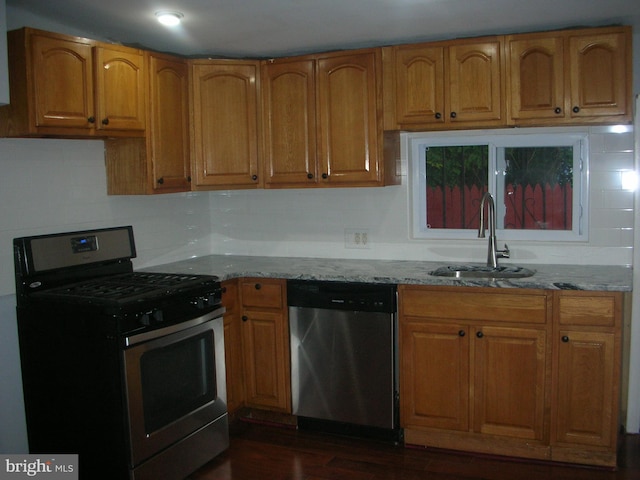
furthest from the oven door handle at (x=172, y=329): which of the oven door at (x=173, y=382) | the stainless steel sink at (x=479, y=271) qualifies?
the stainless steel sink at (x=479, y=271)

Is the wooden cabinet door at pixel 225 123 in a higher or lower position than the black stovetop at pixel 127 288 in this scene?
higher

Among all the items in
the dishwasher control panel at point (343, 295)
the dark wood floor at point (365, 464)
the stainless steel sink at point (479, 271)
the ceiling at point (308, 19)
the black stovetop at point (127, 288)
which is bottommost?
the dark wood floor at point (365, 464)

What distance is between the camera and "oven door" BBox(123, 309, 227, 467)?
9.48 feet

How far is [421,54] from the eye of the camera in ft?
11.8

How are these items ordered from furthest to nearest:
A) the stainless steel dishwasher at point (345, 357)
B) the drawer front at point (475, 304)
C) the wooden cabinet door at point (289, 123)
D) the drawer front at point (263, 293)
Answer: the wooden cabinet door at point (289, 123) → the drawer front at point (263, 293) → the stainless steel dishwasher at point (345, 357) → the drawer front at point (475, 304)

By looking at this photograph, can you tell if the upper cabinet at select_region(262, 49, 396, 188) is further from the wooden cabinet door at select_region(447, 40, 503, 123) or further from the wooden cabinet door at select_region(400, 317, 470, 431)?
the wooden cabinet door at select_region(400, 317, 470, 431)

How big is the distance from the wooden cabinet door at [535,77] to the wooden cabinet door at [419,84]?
368mm

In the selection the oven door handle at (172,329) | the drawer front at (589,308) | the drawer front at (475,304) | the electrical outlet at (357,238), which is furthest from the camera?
the electrical outlet at (357,238)

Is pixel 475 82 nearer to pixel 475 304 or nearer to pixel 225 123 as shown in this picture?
pixel 475 304

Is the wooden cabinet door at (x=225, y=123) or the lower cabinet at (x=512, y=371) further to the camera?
the wooden cabinet door at (x=225, y=123)

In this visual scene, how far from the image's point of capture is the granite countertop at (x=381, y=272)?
318cm

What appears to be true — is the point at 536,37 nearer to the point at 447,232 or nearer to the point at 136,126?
the point at 447,232

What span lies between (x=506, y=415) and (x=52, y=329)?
225cm

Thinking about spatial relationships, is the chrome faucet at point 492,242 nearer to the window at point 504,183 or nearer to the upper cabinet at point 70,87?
the window at point 504,183
